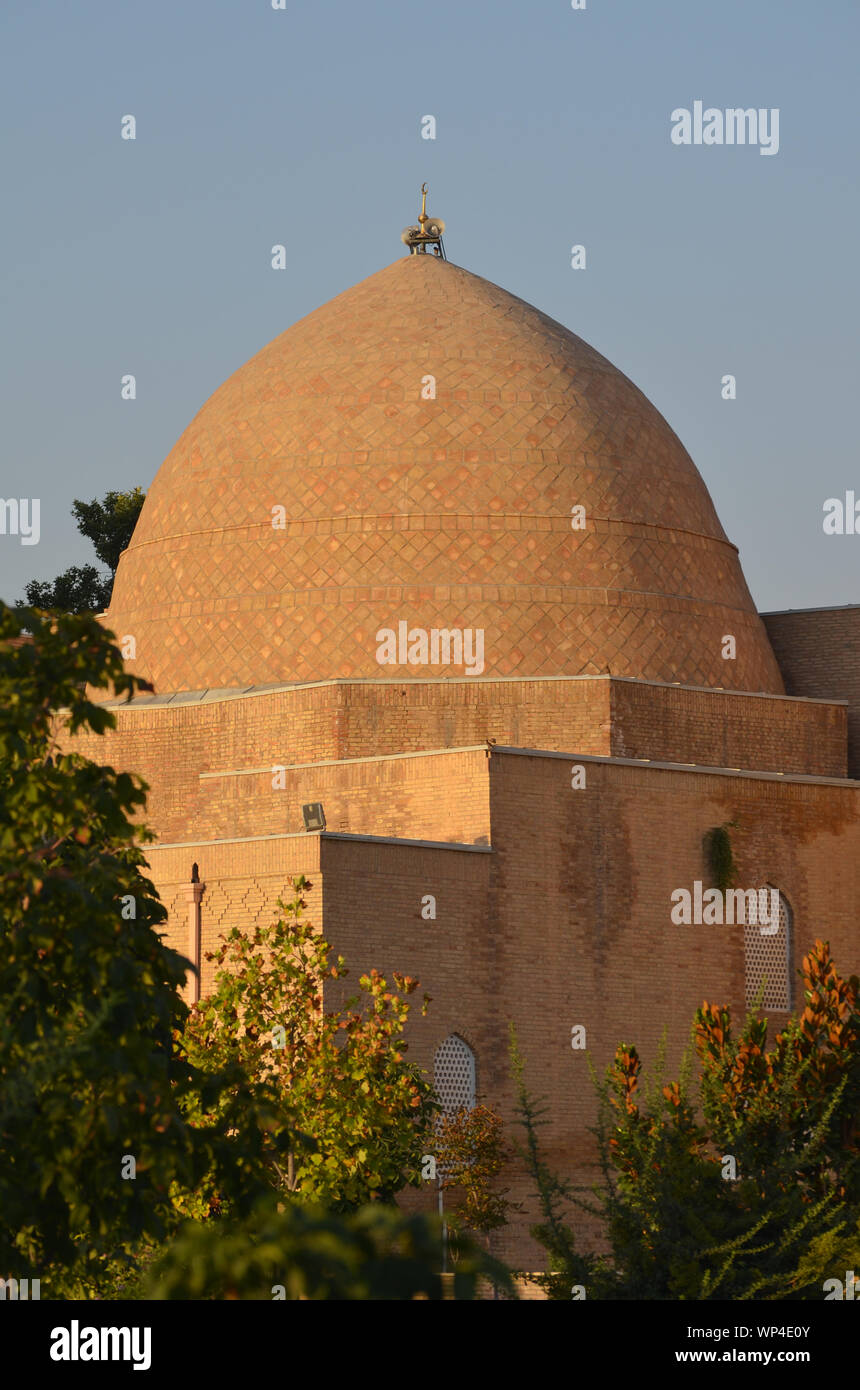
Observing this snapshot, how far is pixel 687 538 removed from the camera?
22469 mm

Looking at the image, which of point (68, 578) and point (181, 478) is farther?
point (68, 578)

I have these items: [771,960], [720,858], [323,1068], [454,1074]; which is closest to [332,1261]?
[323,1068]

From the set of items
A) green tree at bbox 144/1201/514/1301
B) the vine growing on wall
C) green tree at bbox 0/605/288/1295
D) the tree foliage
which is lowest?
the tree foliage

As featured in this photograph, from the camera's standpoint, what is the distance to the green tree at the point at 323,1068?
1305cm

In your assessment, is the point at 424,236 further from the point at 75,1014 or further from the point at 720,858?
the point at 75,1014

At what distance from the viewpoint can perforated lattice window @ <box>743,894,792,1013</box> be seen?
1928 cm

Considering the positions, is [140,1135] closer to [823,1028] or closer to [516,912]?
[823,1028]

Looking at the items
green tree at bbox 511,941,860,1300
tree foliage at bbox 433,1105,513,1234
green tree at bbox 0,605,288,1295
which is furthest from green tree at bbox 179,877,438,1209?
green tree at bbox 0,605,288,1295

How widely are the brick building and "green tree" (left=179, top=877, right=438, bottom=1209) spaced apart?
237 cm

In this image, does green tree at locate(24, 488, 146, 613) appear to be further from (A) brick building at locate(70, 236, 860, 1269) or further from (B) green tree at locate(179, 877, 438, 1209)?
(B) green tree at locate(179, 877, 438, 1209)

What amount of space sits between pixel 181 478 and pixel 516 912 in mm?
7279

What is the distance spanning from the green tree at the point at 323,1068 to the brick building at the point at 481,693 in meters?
2.37

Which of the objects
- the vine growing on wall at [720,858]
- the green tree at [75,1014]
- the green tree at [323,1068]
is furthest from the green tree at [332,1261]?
Result: the vine growing on wall at [720,858]
